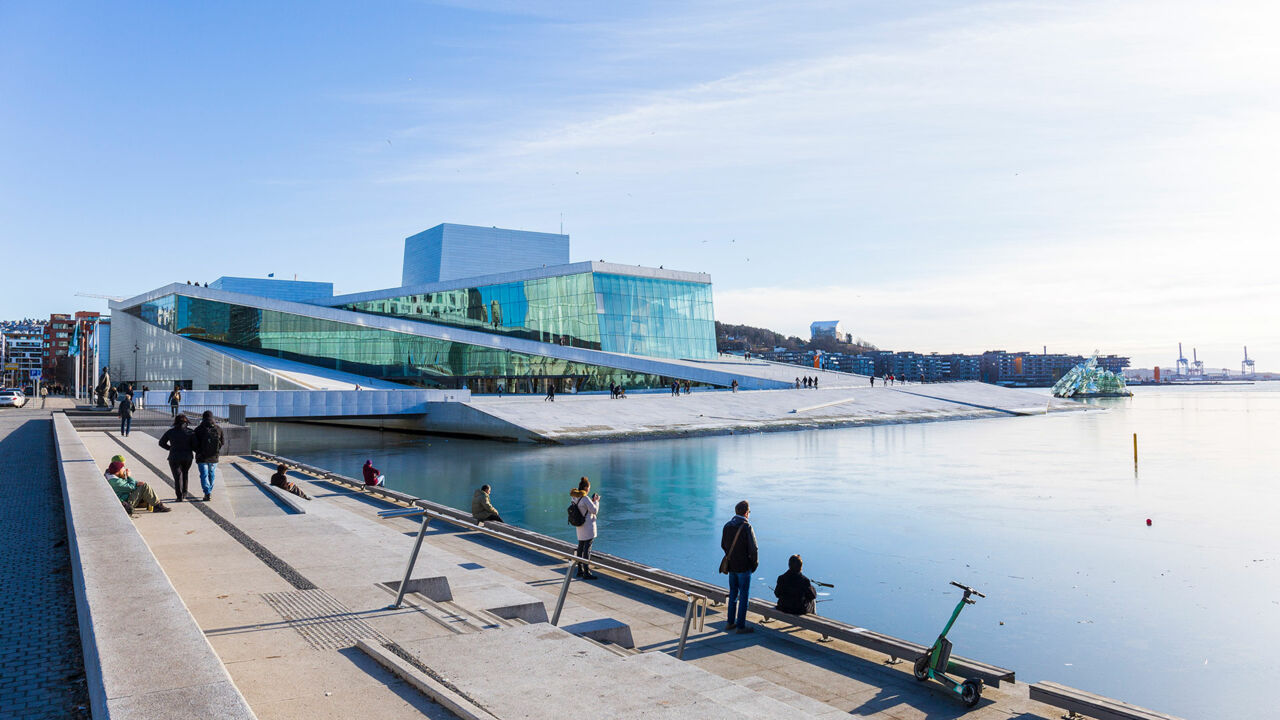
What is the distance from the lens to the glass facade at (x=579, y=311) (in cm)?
5997

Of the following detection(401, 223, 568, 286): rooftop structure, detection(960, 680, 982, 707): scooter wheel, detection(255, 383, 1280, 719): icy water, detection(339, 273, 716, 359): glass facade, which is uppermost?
detection(401, 223, 568, 286): rooftop structure

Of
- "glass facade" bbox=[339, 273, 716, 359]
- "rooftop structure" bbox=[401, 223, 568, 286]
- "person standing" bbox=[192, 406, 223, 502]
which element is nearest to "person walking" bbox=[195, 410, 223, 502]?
"person standing" bbox=[192, 406, 223, 502]

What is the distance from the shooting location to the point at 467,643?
5.27 m

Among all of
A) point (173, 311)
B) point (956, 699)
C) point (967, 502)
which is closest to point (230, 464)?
point (967, 502)

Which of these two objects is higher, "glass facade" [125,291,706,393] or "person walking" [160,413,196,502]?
"glass facade" [125,291,706,393]

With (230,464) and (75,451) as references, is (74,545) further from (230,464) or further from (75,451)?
(230,464)

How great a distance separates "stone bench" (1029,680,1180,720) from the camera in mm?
6215

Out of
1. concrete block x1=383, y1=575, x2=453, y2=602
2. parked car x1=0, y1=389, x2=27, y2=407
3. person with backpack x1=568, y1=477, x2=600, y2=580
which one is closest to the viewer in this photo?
concrete block x1=383, y1=575, x2=453, y2=602

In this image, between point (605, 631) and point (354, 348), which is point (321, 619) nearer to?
point (605, 631)

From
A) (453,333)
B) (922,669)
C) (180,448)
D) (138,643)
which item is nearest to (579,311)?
(453,333)

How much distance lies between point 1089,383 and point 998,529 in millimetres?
105050

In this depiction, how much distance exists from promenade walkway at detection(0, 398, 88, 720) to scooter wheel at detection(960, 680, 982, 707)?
6331mm

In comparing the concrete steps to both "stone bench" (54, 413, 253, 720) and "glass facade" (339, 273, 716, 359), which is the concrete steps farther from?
"glass facade" (339, 273, 716, 359)

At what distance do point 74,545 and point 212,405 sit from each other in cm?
3300
